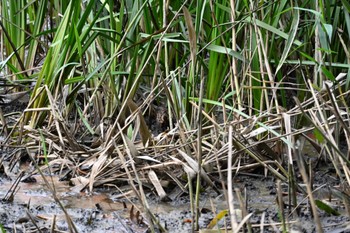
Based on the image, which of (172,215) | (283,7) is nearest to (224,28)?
(283,7)

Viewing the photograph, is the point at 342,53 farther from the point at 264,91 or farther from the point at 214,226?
the point at 214,226

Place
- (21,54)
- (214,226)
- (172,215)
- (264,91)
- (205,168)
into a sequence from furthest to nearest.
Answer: (21,54)
(264,91)
(205,168)
(172,215)
(214,226)

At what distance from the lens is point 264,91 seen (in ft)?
8.98

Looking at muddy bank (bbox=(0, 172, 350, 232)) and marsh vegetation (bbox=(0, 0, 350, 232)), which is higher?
marsh vegetation (bbox=(0, 0, 350, 232))

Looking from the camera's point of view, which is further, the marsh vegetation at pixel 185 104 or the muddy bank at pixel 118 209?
the marsh vegetation at pixel 185 104

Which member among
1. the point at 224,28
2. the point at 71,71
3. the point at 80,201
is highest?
the point at 224,28

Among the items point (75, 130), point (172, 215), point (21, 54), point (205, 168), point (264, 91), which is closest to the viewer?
point (172, 215)

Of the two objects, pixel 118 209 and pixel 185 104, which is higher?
pixel 185 104

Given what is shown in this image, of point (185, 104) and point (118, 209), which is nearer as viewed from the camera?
point (118, 209)

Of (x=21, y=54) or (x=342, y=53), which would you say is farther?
(x=21, y=54)

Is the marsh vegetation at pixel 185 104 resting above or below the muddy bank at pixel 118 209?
above

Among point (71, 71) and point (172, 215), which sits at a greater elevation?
point (71, 71)

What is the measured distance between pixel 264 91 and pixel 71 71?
886mm

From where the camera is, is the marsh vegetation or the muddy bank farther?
the marsh vegetation
